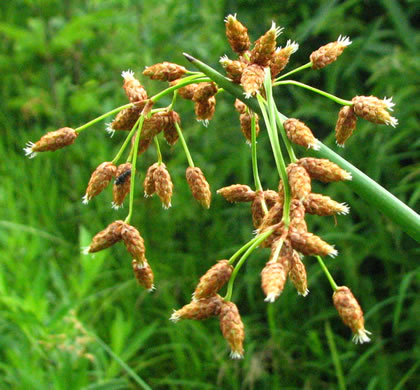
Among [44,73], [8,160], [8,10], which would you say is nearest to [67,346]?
[8,160]

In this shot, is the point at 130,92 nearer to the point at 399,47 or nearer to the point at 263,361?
the point at 263,361

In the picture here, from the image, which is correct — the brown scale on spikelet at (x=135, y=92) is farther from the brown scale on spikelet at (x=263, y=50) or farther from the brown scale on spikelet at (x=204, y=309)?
the brown scale on spikelet at (x=204, y=309)

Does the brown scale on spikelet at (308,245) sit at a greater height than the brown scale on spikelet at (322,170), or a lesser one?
lesser

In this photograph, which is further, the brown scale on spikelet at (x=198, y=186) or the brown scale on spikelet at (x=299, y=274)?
the brown scale on spikelet at (x=198, y=186)

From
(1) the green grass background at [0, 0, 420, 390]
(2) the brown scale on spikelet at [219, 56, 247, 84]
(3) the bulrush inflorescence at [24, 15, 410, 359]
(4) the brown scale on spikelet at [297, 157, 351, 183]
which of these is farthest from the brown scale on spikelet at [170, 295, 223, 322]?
(1) the green grass background at [0, 0, 420, 390]

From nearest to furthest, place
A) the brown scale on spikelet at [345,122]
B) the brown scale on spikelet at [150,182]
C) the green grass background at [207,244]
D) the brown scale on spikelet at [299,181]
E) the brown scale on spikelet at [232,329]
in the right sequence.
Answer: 1. the brown scale on spikelet at [299,181]
2. the brown scale on spikelet at [232,329]
3. the brown scale on spikelet at [345,122]
4. the brown scale on spikelet at [150,182]
5. the green grass background at [207,244]

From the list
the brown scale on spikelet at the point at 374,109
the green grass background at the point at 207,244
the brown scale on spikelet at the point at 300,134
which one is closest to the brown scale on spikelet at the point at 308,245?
the brown scale on spikelet at the point at 300,134

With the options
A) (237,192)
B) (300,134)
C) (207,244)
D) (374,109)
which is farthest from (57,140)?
(207,244)
